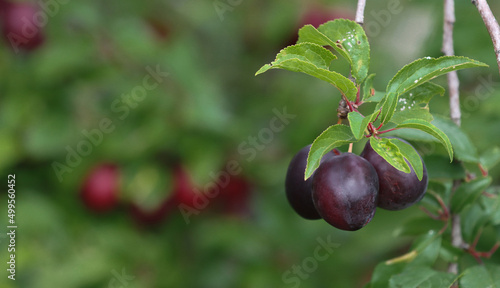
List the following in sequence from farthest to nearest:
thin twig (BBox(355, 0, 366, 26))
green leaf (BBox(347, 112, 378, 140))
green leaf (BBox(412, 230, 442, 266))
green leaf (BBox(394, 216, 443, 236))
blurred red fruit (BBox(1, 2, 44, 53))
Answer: blurred red fruit (BBox(1, 2, 44, 53)) < green leaf (BBox(394, 216, 443, 236)) < green leaf (BBox(412, 230, 442, 266)) < thin twig (BBox(355, 0, 366, 26)) < green leaf (BBox(347, 112, 378, 140))

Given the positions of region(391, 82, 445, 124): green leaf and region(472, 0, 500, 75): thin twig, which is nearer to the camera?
region(472, 0, 500, 75): thin twig

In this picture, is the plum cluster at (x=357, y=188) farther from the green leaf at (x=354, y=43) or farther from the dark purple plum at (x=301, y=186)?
the green leaf at (x=354, y=43)

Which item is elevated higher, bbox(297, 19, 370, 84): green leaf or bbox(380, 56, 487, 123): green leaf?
bbox(297, 19, 370, 84): green leaf

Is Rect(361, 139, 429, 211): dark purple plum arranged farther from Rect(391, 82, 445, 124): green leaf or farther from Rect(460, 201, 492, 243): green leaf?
Rect(460, 201, 492, 243): green leaf

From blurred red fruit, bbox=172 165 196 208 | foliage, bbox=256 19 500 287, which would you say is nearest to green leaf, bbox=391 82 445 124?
foliage, bbox=256 19 500 287

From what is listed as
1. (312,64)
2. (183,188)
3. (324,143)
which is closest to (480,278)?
(324,143)

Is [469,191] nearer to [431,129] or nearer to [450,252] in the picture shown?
[450,252]
